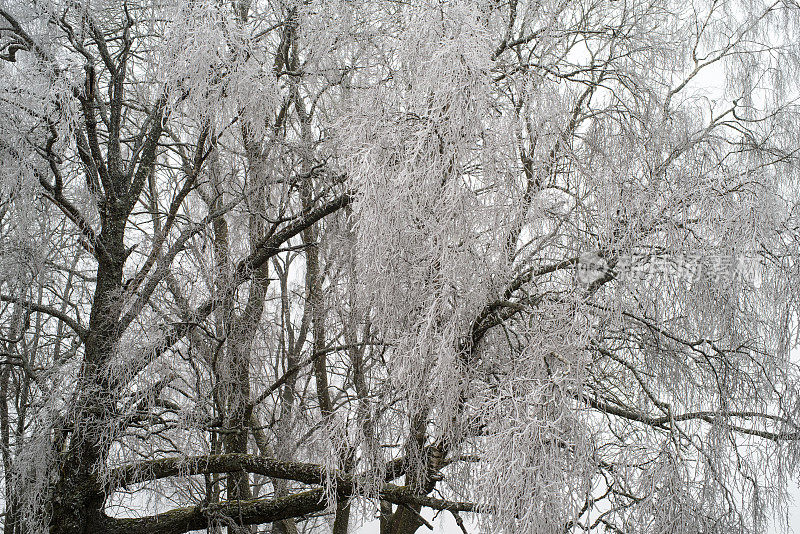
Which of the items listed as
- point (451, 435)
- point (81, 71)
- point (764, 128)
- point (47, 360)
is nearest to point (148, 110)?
point (81, 71)

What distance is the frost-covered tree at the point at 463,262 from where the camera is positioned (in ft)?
12.7

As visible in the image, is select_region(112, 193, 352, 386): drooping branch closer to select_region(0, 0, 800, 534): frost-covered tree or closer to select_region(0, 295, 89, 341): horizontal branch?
select_region(0, 0, 800, 534): frost-covered tree

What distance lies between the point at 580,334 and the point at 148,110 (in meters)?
4.04

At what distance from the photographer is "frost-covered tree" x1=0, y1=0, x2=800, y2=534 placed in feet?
12.7

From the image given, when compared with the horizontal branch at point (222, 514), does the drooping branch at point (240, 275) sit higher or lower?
higher

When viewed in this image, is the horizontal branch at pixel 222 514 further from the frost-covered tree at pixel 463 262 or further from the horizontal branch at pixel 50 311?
the horizontal branch at pixel 50 311

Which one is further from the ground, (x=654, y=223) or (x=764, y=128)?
(x=764, y=128)

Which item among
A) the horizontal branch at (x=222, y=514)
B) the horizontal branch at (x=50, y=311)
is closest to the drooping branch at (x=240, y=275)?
the horizontal branch at (x=50, y=311)

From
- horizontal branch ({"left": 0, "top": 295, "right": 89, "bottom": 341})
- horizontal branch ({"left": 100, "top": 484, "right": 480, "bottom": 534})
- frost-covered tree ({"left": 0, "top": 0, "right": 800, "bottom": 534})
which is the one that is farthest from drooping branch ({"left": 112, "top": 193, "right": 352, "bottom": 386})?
horizontal branch ({"left": 100, "top": 484, "right": 480, "bottom": 534})

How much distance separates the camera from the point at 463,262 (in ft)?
13.0

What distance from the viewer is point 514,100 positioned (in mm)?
4379

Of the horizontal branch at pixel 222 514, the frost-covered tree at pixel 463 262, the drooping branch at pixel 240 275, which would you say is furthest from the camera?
the horizontal branch at pixel 222 514

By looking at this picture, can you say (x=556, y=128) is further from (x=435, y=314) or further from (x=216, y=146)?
(x=216, y=146)

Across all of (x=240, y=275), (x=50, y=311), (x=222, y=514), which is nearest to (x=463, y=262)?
(x=240, y=275)
